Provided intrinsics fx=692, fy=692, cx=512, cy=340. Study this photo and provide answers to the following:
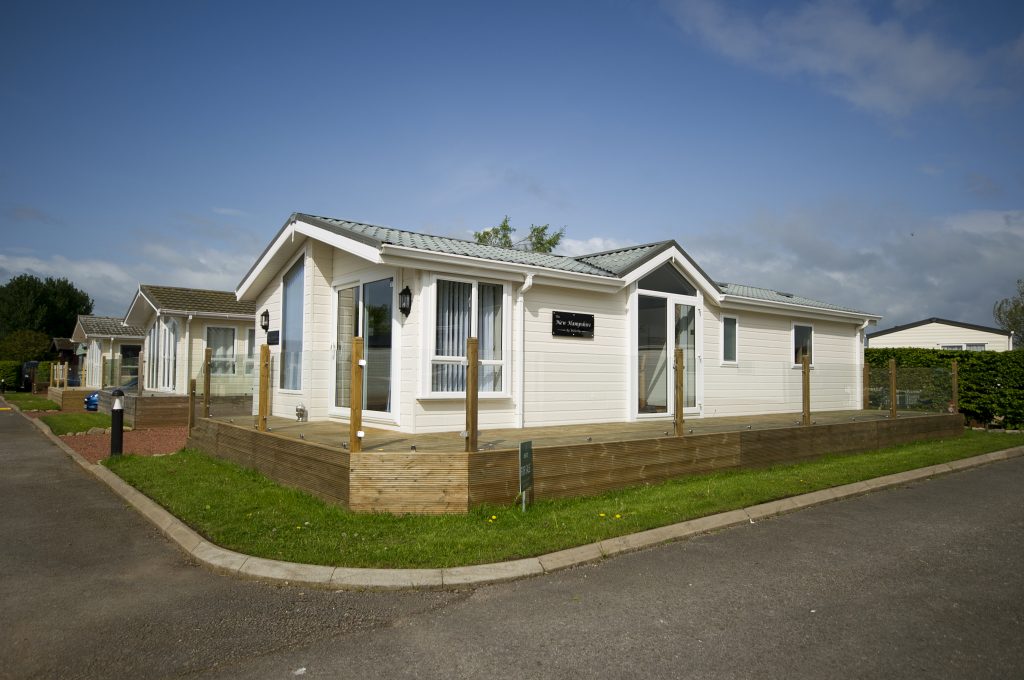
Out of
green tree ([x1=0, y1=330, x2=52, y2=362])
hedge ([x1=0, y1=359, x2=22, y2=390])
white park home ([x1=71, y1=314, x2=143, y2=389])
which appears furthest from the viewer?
green tree ([x1=0, y1=330, x2=52, y2=362])

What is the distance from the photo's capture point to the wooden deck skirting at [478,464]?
6.90m

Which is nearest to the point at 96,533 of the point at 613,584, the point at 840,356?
the point at 613,584

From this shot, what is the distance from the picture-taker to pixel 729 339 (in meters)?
13.6

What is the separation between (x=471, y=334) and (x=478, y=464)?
278 centimetres

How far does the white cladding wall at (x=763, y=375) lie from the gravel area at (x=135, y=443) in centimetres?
1003

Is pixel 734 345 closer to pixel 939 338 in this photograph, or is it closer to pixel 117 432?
pixel 117 432

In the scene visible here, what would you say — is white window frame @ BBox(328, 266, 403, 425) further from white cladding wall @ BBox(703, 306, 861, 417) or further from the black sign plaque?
white cladding wall @ BBox(703, 306, 861, 417)

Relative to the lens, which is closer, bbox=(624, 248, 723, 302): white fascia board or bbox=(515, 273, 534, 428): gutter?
bbox=(515, 273, 534, 428): gutter

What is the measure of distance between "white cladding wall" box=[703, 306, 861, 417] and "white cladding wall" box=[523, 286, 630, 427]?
85.9 inches

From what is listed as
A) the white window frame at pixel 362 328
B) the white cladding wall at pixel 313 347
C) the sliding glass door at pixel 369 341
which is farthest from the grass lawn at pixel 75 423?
the sliding glass door at pixel 369 341

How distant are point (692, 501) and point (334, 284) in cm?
649

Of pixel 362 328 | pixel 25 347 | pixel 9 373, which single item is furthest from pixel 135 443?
pixel 25 347

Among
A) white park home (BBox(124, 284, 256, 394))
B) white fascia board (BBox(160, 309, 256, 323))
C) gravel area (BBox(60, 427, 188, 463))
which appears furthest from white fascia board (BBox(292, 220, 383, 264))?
white fascia board (BBox(160, 309, 256, 323))

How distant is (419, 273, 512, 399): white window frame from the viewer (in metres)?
9.01
